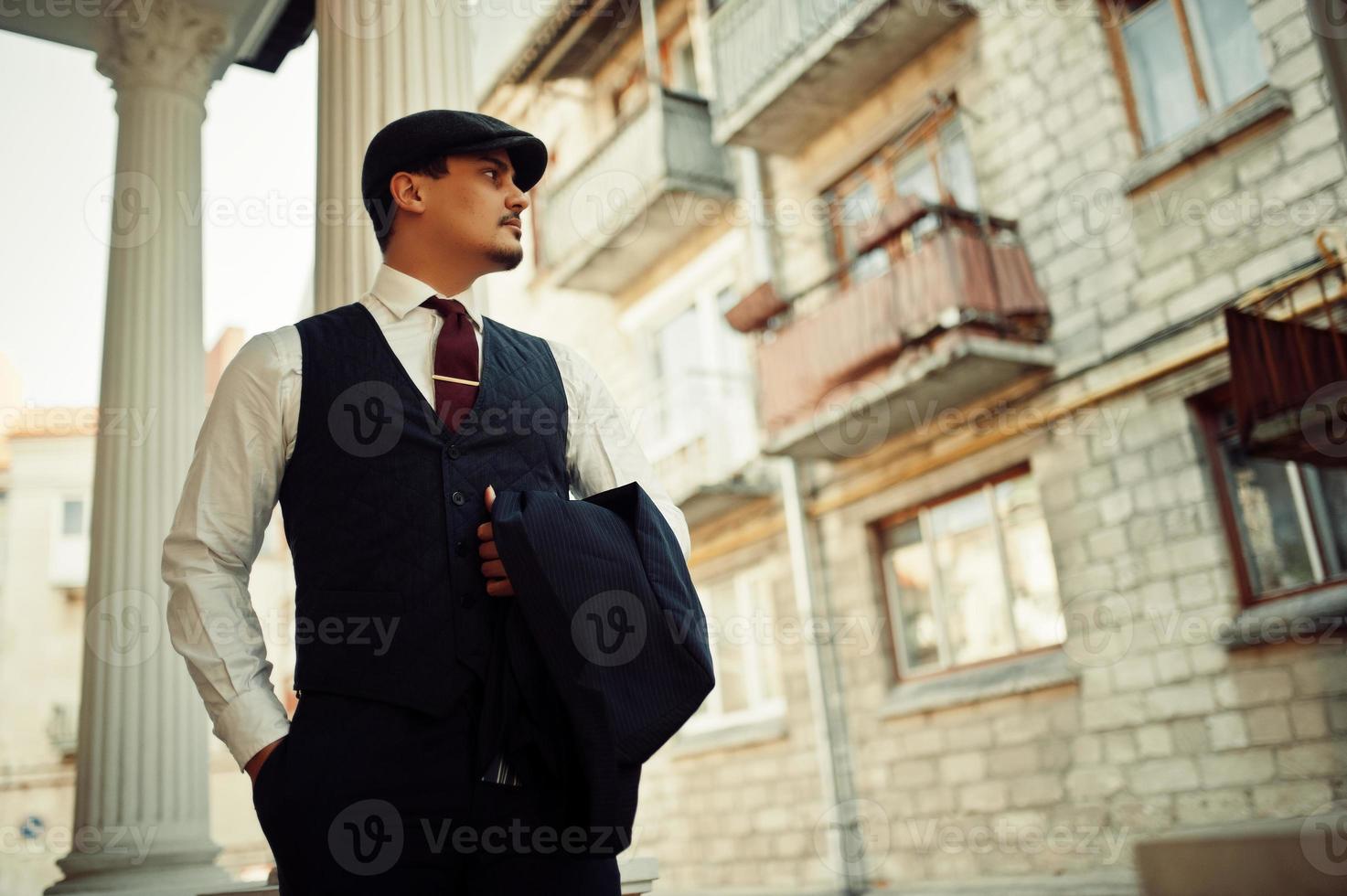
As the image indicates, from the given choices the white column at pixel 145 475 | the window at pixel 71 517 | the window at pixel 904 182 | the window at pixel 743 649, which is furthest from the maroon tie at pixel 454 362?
the window at pixel 71 517

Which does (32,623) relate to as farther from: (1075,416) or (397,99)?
(397,99)

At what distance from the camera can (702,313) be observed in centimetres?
1271

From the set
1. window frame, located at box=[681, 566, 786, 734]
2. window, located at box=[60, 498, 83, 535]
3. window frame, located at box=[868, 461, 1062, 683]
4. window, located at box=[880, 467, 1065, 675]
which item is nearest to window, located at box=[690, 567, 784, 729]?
window frame, located at box=[681, 566, 786, 734]

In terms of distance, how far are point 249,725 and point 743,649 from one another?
34.9ft

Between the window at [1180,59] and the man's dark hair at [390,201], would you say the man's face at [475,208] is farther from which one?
the window at [1180,59]

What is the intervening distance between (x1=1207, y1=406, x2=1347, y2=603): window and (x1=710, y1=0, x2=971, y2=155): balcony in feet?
14.1

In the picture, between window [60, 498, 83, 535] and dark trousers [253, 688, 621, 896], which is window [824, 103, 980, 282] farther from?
window [60, 498, 83, 535]

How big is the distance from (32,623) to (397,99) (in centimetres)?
2250

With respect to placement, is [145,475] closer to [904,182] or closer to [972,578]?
[972,578]

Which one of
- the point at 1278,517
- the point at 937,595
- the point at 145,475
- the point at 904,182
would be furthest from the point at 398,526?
the point at 904,182

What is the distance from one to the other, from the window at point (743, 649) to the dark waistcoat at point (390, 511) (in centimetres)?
981

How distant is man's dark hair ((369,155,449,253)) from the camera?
5.96 feet

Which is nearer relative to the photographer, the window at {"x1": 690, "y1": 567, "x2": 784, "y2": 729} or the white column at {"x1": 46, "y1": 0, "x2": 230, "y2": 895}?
the white column at {"x1": 46, "y1": 0, "x2": 230, "y2": 895}

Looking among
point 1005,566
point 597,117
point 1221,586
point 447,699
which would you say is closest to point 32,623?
point 597,117
